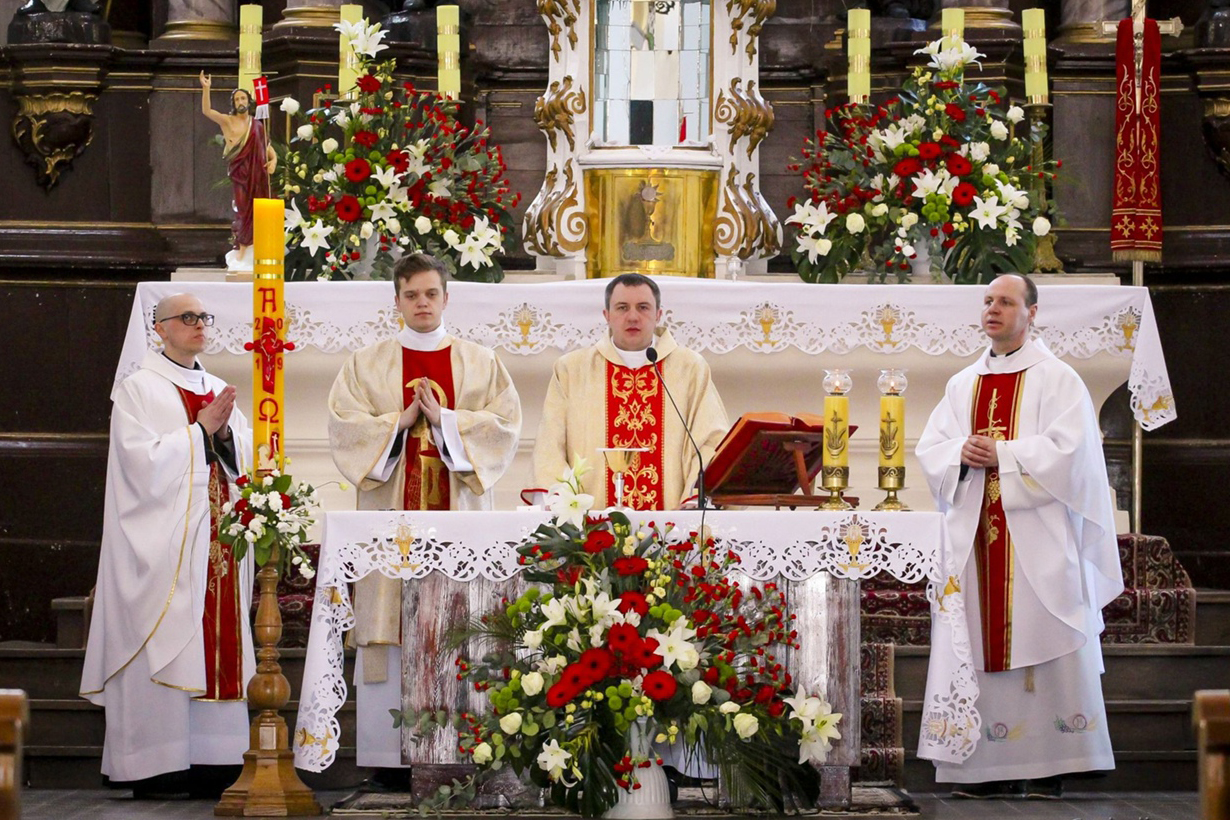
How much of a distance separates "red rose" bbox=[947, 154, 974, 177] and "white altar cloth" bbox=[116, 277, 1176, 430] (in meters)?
0.56

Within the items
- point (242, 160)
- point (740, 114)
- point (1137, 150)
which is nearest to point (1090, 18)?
point (1137, 150)

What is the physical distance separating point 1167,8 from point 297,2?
4102 millimetres

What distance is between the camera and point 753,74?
956 cm

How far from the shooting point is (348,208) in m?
8.96

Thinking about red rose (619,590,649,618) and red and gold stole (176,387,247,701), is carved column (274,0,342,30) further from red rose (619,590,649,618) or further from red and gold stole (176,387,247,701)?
red rose (619,590,649,618)

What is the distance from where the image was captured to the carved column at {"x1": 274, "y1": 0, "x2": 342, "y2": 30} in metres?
10.1

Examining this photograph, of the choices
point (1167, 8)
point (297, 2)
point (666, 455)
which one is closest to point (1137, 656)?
point (666, 455)

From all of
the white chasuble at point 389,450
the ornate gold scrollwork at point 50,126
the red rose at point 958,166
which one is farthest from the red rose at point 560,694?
the ornate gold scrollwork at point 50,126

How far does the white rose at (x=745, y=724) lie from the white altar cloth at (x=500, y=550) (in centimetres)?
53

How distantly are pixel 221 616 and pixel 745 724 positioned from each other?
235cm

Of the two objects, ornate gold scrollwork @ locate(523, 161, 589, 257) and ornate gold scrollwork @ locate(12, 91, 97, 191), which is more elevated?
ornate gold scrollwork @ locate(12, 91, 97, 191)

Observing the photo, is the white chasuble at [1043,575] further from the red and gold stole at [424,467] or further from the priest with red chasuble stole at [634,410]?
the red and gold stole at [424,467]

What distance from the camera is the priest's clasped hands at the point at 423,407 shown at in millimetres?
7504

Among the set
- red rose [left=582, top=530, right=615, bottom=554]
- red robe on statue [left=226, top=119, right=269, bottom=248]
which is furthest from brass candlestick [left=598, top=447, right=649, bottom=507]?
red robe on statue [left=226, top=119, right=269, bottom=248]
